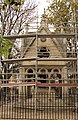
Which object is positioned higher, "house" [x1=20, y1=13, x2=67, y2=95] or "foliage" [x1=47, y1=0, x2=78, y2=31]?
"foliage" [x1=47, y1=0, x2=78, y2=31]

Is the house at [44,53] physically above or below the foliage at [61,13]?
below

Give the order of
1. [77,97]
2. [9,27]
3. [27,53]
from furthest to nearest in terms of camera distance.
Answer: [9,27]
[27,53]
[77,97]

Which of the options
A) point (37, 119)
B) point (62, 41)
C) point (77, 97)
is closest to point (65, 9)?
point (62, 41)

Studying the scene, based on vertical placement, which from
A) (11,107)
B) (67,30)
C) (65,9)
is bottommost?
(11,107)

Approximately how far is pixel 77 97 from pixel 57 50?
790 centimetres

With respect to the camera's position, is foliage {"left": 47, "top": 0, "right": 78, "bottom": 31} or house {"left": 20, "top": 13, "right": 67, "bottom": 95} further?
foliage {"left": 47, "top": 0, "right": 78, "bottom": 31}

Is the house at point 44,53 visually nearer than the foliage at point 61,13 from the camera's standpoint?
Yes

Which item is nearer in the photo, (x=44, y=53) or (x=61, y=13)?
(x=44, y=53)

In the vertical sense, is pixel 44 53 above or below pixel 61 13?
below

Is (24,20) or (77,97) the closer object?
(77,97)

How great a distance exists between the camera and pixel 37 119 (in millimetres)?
12688

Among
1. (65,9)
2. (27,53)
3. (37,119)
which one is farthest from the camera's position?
(65,9)

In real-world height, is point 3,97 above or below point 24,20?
below

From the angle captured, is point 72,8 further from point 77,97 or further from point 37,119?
point 37,119
